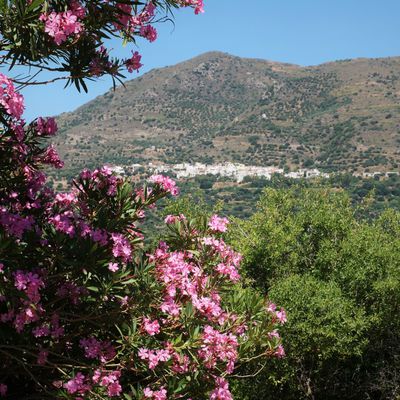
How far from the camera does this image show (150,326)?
3.56 metres

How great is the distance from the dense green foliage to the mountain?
7078 centimetres

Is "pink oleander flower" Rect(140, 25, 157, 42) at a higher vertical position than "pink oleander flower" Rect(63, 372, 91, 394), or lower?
higher

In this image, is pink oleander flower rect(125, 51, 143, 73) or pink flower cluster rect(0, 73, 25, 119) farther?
pink oleander flower rect(125, 51, 143, 73)

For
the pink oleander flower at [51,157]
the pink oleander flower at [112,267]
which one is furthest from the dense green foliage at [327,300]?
the pink oleander flower at [112,267]

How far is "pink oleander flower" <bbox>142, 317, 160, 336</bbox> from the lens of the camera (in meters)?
3.54

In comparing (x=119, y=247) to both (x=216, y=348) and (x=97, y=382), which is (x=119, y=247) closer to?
(x=97, y=382)

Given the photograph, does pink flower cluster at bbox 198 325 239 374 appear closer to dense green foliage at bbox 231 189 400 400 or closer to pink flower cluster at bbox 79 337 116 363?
pink flower cluster at bbox 79 337 116 363

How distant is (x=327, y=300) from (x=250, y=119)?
11830 cm

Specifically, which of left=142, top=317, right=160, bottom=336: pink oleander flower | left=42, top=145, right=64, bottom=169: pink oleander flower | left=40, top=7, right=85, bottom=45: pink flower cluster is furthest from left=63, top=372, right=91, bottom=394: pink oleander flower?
left=40, top=7, right=85, bottom=45: pink flower cluster

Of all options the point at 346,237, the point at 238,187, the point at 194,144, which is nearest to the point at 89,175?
the point at 346,237

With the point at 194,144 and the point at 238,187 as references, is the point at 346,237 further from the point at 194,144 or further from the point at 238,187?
the point at 194,144

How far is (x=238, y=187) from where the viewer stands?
287ft

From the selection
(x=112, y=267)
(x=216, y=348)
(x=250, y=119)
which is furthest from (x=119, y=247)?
(x=250, y=119)

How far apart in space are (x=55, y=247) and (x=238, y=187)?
278ft
